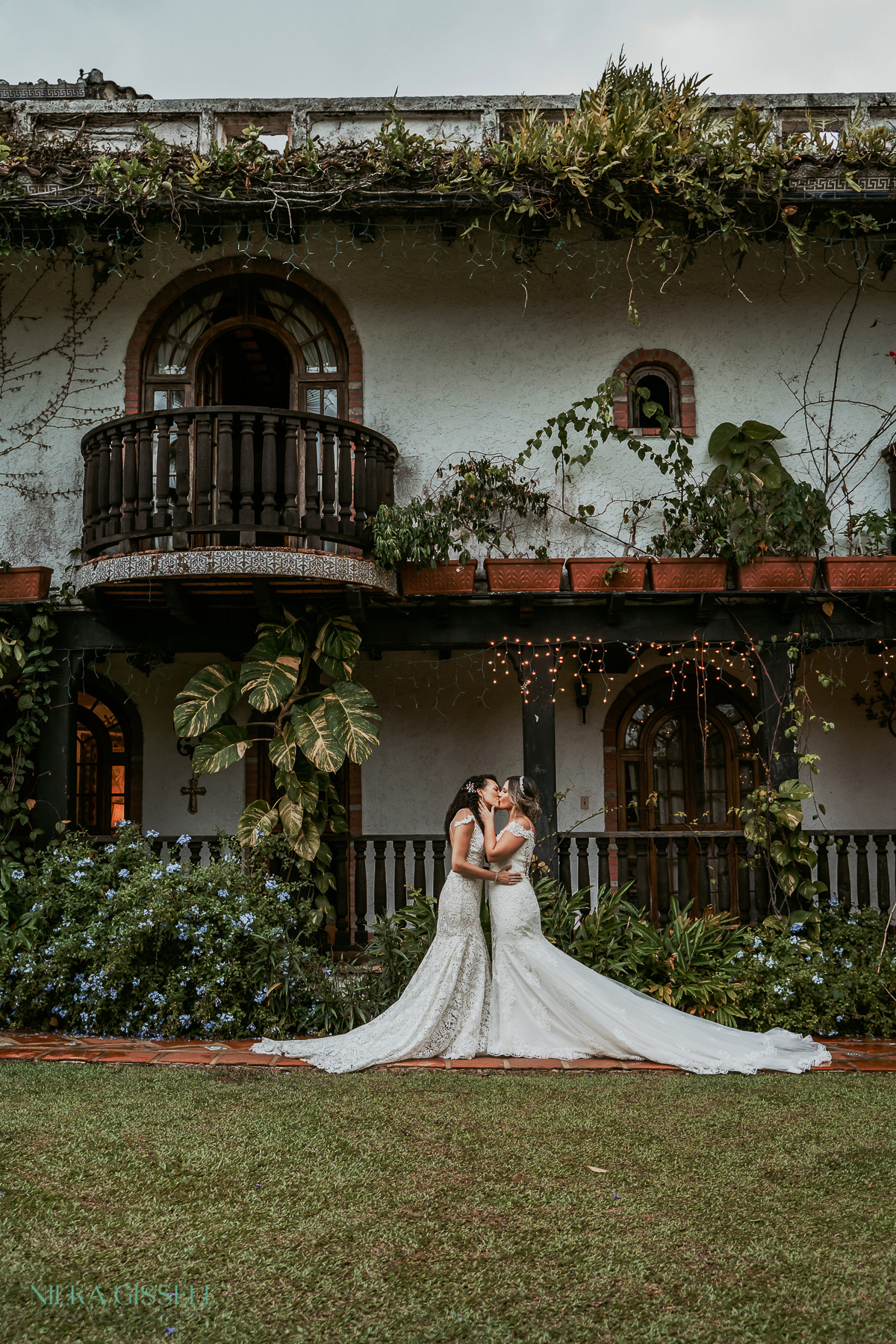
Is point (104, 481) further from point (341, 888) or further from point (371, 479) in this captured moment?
point (341, 888)

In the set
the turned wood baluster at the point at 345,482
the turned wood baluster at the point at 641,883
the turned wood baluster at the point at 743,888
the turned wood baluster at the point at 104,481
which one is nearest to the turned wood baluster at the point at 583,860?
the turned wood baluster at the point at 641,883

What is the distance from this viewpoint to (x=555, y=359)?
870cm

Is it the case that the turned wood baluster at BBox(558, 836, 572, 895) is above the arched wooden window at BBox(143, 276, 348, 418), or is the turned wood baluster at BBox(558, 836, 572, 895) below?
below

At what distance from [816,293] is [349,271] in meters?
4.04

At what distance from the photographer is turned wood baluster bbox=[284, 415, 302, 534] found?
7.29 meters

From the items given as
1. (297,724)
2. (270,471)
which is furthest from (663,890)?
(270,471)

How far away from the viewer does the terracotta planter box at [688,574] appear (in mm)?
7887

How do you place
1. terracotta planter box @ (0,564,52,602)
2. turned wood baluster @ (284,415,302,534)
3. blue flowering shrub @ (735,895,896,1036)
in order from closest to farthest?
blue flowering shrub @ (735,895,896,1036) → turned wood baluster @ (284,415,302,534) → terracotta planter box @ (0,564,52,602)

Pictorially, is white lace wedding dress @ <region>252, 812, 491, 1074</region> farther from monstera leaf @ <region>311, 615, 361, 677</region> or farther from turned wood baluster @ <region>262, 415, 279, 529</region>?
turned wood baluster @ <region>262, 415, 279, 529</region>

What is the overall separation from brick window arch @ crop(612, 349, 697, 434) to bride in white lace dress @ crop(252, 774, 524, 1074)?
13.2 ft

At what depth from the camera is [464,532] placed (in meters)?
8.40

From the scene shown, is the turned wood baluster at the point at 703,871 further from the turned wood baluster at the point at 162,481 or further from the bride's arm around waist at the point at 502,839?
the turned wood baluster at the point at 162,481

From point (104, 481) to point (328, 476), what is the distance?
1722 mm

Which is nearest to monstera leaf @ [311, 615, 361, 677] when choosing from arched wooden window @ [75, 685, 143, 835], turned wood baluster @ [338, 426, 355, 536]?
turned wood baluster @ [338, 426, 355, 536]
